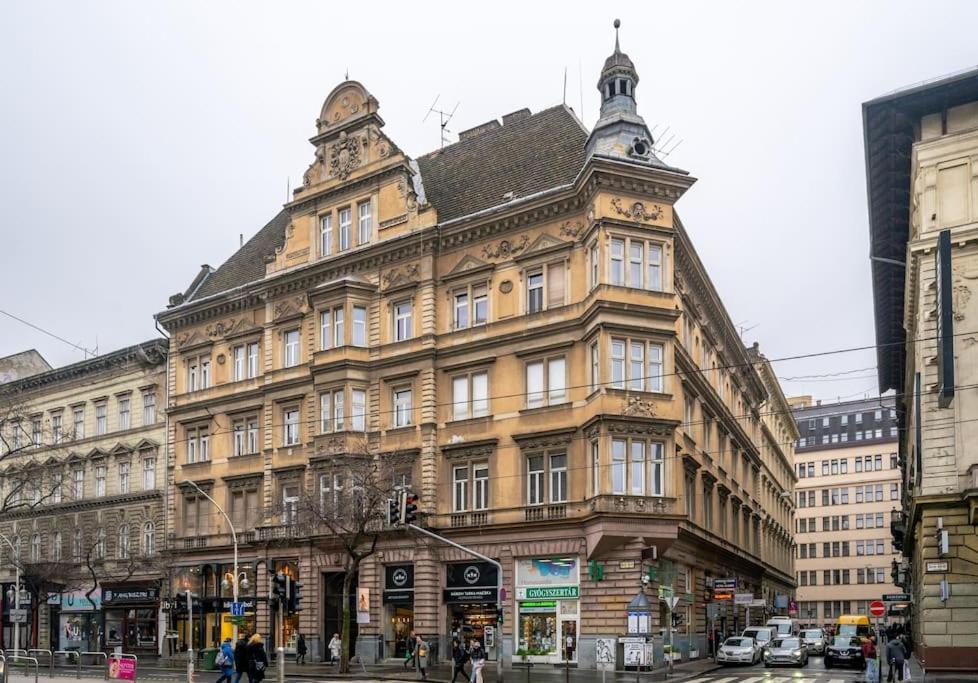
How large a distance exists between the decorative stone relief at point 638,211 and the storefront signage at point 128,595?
32.9m

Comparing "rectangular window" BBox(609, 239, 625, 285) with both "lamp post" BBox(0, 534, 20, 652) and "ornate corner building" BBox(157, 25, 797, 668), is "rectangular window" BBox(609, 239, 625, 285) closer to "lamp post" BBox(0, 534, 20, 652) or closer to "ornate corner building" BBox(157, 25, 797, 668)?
"ornate corner building" BBox(157, 25, 797, 668)

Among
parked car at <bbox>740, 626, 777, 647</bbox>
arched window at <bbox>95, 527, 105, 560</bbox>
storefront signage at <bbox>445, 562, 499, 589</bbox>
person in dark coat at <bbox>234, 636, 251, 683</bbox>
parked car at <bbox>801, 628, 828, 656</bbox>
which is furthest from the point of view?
arched window at <bbox>95, 527, 105, 560</bbox>

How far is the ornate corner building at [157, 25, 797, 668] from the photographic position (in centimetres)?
4200

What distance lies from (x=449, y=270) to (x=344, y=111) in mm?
10357

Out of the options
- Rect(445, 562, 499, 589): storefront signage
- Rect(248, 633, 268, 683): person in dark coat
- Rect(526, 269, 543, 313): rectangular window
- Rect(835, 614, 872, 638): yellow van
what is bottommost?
Rect(835, 614, 872, 638): yellow van

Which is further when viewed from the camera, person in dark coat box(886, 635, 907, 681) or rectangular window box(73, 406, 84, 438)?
rectangular window box(73, 406, 84, 438)

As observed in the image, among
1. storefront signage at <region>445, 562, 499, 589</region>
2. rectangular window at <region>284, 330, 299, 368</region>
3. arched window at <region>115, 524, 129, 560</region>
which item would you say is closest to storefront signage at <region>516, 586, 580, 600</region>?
storefront signage at <region>445, 562, 499, 589</region>

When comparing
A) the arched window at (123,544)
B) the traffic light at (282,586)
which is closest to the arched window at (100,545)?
the arched window at (123,544)

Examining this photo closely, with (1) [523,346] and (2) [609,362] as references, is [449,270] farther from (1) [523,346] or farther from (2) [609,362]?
(2) [609,362]

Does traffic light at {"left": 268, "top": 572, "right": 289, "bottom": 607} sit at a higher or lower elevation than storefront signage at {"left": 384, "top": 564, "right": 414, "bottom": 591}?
higher

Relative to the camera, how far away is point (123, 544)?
61656 mm

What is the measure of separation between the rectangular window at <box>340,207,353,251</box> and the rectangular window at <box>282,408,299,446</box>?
26.3 ft

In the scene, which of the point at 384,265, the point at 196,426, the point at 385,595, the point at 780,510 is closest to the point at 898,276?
the point at 384,265

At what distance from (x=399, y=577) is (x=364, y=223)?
15990 mm
